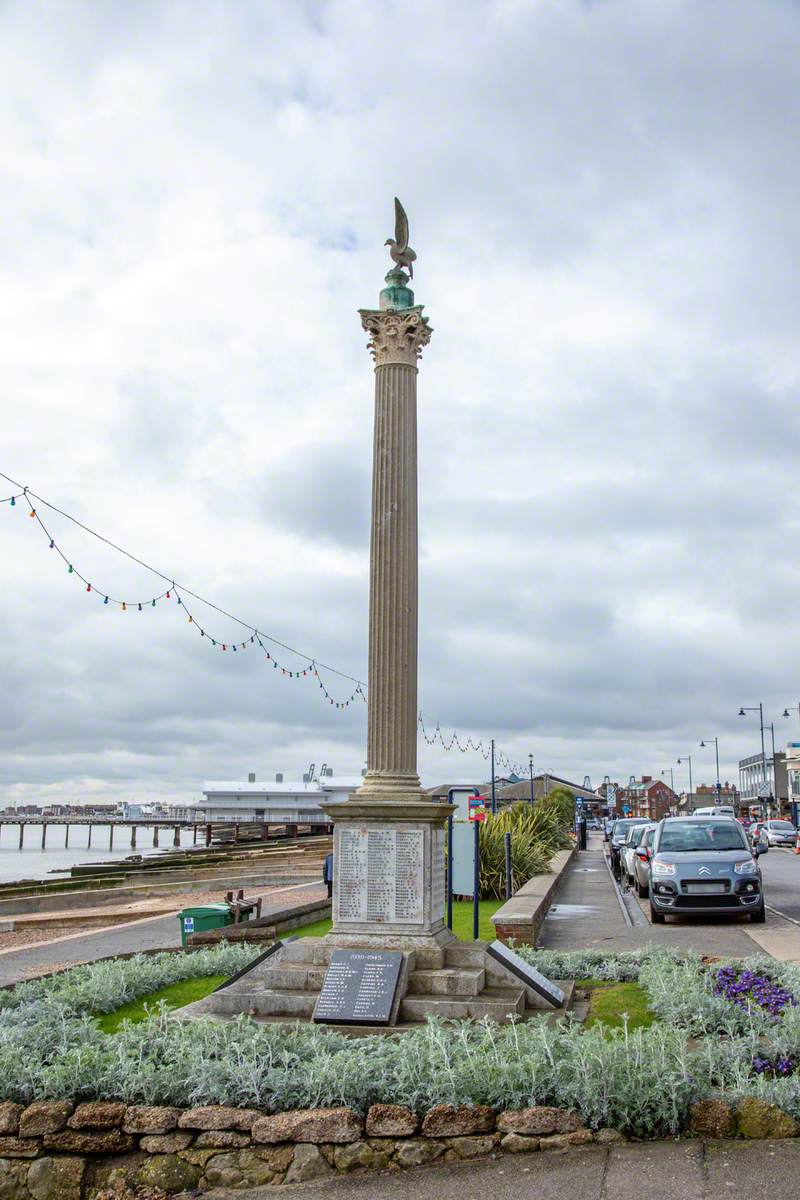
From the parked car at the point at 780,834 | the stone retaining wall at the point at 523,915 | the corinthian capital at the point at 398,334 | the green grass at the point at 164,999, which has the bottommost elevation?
the parked car at the point at 780,834

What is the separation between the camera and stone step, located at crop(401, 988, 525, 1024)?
24.6 ft

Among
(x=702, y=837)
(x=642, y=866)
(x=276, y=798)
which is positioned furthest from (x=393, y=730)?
(x=276, y=798)

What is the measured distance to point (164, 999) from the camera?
364 inches

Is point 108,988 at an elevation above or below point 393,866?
below

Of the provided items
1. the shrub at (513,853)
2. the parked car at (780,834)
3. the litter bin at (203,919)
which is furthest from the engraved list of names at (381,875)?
the parked car at (780,834)

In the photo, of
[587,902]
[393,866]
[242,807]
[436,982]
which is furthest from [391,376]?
[242,807]

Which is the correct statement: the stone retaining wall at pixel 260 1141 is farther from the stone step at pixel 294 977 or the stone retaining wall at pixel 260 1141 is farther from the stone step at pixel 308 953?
the stone step at pixel 308 953

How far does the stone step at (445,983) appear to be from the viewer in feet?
25.7

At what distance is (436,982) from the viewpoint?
25.8 feet

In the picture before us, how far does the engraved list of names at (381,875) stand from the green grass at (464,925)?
4.24 m

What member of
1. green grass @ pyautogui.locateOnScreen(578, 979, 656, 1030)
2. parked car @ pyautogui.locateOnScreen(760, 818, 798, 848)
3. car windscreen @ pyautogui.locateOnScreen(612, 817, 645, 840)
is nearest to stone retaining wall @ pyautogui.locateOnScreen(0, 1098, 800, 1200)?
green grass @ pyautogui.locateOnScreen(578, 979, 656, 1030)

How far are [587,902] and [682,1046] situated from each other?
45.0 ft

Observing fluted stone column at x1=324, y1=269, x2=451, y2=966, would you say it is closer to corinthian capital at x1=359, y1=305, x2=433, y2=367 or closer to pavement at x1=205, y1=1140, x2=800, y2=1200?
corinthian capital at x1=359, y1=305, x2=433, y2=367

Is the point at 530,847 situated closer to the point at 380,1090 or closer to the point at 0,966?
the point at 0,966
